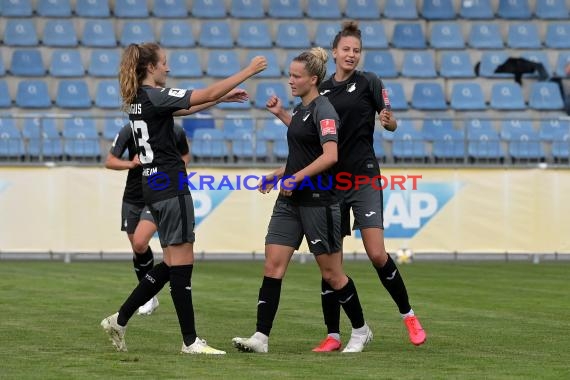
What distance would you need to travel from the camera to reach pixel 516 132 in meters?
23.5

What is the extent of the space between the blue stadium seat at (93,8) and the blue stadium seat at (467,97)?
7641 millimetres

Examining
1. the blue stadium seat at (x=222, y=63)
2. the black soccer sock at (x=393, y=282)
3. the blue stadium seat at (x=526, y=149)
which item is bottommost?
the blue stadium seat at (x=526, y=149)

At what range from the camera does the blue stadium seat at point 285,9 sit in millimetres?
27547

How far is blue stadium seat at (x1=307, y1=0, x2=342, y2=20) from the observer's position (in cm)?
2773

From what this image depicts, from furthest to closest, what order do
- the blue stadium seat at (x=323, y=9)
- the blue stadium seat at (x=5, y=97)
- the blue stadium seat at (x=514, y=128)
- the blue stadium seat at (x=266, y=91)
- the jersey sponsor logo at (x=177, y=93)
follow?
the blue stadium seat at (x=323, y=9) → the blue stadium seat at (x=266, y=91) → the blue stadium seat at (x=5, y=97) → the blue stadium seat at (x=514, y=128) → the jersey sponsor logo at (x=177, y=93)

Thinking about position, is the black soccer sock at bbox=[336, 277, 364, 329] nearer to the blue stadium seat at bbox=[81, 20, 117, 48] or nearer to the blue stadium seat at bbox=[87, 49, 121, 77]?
the blue stadium seat at bbox=[87, 49, 121, 77]

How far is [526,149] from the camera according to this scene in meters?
22.4

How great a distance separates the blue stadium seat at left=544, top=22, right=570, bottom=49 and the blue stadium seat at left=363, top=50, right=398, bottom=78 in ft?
12.5

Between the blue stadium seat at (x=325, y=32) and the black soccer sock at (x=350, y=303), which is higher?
the blue stadium seat at (x=325, y=32)

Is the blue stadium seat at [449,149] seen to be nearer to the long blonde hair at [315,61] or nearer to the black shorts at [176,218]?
the long blonde hair at [315,61]

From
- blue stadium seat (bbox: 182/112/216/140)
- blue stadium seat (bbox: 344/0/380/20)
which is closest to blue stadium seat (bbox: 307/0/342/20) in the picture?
blue stadium seat (bbox: 344/0/380/20)

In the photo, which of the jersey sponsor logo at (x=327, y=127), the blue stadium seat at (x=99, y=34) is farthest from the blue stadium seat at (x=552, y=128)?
the jersey sponsor logo at (x=327, y=127)

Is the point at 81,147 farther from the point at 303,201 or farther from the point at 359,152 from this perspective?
the point at 303,201

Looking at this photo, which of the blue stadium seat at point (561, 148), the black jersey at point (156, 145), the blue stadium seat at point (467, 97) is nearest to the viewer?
the black jersey at point (156, 145)
